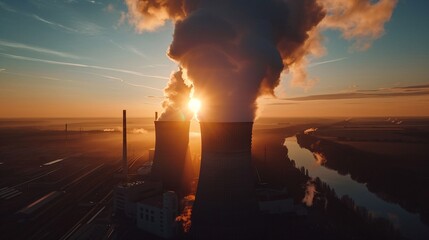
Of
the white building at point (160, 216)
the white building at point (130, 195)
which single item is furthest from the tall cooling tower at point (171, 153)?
the white building at point (160, 216)

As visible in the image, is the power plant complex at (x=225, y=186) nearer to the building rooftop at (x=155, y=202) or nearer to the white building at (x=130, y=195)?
the building rooftop at (x=155, y=202)

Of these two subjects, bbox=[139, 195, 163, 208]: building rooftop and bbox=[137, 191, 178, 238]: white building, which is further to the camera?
bbox=[139, 195, 163, 208]: building rooftop

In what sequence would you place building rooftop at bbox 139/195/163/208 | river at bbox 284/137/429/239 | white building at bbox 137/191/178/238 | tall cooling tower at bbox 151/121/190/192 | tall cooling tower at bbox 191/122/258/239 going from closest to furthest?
tall cooling tower at bbox 191/122/258/239 < white building at bbox 137/191/178/238 < building rooftop at bbox 139/195/163/208 < river at bbox 284/137/429/239 < tall cooling tower at bbox 151/121/190/192

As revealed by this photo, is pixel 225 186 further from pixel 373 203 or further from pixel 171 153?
pixel 373 203

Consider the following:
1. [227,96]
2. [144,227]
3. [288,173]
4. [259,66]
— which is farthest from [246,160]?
[288,173]

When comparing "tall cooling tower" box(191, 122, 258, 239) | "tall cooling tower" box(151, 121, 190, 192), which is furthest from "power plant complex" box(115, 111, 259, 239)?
"tall cooling tower" box(151, 121, 190, 192)

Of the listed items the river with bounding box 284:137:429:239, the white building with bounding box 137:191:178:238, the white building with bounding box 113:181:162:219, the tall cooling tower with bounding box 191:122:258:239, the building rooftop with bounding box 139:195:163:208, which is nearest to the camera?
the tall cooling tower with bounding box 191:122:258:239

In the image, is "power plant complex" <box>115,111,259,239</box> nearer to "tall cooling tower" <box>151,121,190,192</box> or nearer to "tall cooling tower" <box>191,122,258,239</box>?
"tall cooling tower" <box>191,122,258,239</box>

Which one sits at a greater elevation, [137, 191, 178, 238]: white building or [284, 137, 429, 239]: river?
[137, 191, 178, 238]: white building
